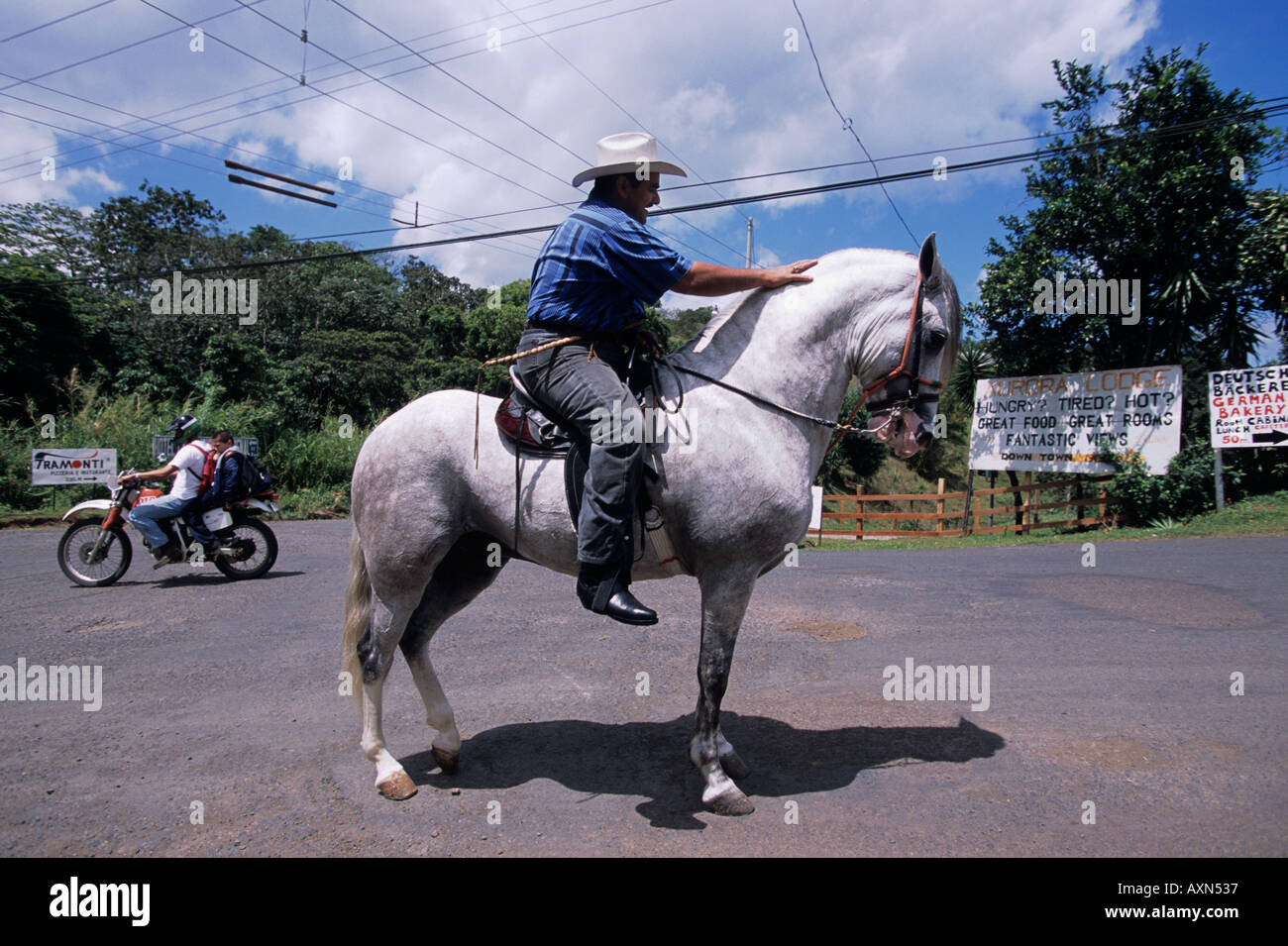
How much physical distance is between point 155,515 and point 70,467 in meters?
8.67

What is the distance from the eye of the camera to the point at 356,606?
3906 millimetres

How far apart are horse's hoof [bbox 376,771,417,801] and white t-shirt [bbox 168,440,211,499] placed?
7.28 meters

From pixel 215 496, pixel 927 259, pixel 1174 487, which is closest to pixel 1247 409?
pixel 1174 487

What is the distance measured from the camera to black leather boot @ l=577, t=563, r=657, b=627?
311cm

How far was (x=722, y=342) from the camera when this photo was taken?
359 cm

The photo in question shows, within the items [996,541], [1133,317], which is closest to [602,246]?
[996,541]

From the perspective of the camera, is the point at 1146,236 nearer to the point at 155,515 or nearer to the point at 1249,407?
the point at 1249,407

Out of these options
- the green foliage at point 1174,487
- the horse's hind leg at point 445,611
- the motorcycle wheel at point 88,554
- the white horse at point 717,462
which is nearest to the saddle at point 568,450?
the white horse at point 717,462

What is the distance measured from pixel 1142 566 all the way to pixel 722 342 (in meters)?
8.39

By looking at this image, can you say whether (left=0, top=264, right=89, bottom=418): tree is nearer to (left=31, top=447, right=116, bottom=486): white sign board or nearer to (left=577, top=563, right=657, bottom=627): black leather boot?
(left=31, top=447, right=116, bottom=486): white sign board

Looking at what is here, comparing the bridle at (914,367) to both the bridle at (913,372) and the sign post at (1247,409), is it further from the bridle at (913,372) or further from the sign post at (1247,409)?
the sign post at (1247,409)

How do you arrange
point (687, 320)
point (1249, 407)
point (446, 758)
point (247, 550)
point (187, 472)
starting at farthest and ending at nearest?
1. point (687, 320)
2. point (1249, 407)
3. point (247, 550)
4. point (187, 472)
5. point (446, 758)

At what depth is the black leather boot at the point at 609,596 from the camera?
3.11 m

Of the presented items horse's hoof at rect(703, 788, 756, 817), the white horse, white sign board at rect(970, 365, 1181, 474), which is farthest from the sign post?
horse's hoof at rect(703, 788, 756, 817)
